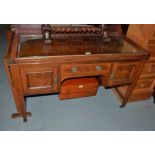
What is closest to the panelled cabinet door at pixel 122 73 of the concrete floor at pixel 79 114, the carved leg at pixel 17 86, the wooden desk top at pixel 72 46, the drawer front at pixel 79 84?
the wooden desk top at pixel 72 46

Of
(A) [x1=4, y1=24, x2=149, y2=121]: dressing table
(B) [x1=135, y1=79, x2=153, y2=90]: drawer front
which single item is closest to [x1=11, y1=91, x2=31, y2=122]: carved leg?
(A) [x1=4, y1=24, x2=149, y2=121]: dressing table

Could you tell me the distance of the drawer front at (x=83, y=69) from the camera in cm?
108

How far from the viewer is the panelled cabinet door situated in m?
1.20

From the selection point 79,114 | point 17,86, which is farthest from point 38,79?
point 79,114

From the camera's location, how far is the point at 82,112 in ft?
5.09

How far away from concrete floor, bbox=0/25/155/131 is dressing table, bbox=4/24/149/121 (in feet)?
0.38

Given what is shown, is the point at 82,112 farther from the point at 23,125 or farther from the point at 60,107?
the point at 23,125

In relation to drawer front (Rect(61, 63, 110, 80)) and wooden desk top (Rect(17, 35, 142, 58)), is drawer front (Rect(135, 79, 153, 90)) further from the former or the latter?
Result: drawer front (Rect(61, 63, 110, 80))

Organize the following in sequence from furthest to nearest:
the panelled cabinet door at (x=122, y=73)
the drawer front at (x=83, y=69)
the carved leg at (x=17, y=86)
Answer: the panelled cabinet door at (x=122, y=73) < the drawer front at (x=83, y=69) < the carved leg at (x=17, y=86)

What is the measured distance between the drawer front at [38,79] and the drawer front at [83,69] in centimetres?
8

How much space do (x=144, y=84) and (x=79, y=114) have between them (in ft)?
2.68

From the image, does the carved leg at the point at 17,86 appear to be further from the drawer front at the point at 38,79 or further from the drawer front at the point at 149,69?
the drawer front at the point at 149,69

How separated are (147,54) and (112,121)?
0.75 metres

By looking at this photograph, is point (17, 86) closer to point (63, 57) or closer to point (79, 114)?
point (63, 57)
